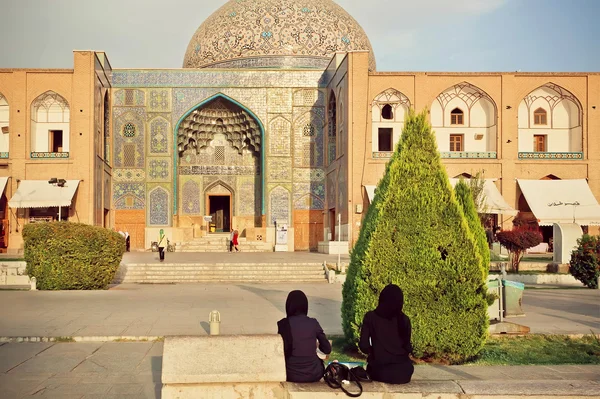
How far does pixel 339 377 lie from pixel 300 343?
371 millimetres

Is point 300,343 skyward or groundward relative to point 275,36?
groundward

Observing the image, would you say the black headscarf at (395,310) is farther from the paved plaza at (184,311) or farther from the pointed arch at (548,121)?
the pointed arch at (548,121)

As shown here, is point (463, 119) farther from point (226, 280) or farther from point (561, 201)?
point (226, 280)

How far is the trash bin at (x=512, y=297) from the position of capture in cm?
734

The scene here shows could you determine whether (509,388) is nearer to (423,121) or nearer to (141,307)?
(423,121)

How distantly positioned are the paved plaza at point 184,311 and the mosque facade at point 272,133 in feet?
29.5

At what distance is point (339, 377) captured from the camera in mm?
3646

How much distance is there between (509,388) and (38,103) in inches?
811

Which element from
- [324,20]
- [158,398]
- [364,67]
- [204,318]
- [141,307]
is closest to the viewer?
[158,398]

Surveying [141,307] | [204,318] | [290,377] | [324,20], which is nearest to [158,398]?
[290,377]

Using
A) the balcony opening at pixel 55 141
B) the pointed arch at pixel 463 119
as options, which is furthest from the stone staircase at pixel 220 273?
the balcony opening at pixel 55 141

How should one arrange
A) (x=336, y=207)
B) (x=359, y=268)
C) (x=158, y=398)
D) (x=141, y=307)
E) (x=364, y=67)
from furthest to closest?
(x=336, y=207) → (x=364, y=67) → (x=141, y=307) → (x=359, y=268) → (x=158, y=398)

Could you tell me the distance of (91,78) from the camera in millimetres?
20531

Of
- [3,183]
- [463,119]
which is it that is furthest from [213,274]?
[463,119]
